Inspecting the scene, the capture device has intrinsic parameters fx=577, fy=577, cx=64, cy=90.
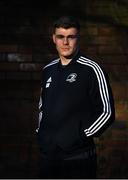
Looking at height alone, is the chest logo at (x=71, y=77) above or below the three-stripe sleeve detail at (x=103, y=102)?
above

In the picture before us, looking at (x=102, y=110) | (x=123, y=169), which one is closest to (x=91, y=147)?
(x=102, y=110)

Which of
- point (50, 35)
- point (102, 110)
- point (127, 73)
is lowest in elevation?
point (102, 110)

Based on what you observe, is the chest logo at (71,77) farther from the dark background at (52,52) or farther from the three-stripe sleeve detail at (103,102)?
the dark background at (52,52)

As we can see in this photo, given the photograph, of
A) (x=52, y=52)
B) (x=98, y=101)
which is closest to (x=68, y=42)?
(x=98, y=101)

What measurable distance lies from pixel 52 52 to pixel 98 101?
7.95ft

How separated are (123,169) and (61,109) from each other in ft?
8.31

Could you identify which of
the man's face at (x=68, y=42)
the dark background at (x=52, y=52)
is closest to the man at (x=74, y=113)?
the man's face at (x=68, y=42)

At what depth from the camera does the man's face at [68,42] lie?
14.0 ft

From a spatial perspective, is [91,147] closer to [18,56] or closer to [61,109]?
[61,109]

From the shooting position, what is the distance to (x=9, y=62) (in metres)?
6.59

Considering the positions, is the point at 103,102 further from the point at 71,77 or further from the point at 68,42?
the point at 68,42

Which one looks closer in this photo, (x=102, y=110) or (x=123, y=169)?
(x=102, y=110)

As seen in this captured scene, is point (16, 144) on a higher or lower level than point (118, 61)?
lower

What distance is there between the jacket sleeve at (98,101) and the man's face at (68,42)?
0.74 feet
